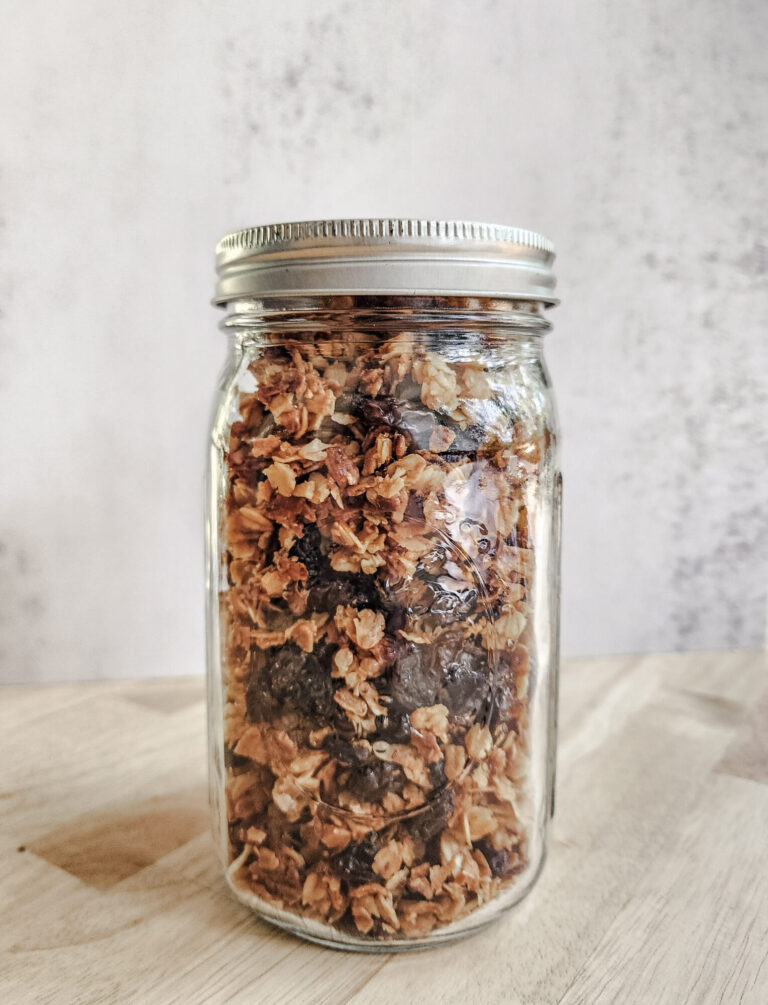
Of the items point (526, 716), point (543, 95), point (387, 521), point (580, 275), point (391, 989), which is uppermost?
point (543, 95)

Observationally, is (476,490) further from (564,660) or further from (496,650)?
(564,660)

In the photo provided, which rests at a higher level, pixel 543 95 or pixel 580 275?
pixel 543 95

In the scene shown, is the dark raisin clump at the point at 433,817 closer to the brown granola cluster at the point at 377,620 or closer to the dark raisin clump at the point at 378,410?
the brown granola cluster at the point at 377,620

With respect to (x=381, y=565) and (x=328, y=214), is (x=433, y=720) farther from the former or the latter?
(x=328, y=214)

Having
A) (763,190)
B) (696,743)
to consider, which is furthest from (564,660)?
(763,190)

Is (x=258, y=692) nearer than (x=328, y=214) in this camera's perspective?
Yes

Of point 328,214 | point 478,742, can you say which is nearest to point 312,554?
point 478,742
